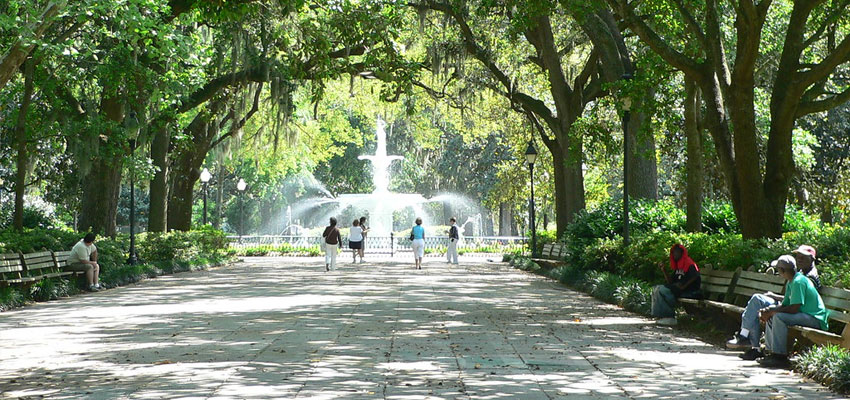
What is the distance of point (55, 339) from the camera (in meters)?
11.9

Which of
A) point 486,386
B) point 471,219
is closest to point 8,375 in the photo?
point 486,386

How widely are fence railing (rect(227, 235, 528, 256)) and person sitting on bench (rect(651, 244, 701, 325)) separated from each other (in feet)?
102

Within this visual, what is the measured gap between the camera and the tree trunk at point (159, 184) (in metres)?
31.0

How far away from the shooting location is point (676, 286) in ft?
45.9

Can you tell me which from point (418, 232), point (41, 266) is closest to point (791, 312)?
point (41, 266)

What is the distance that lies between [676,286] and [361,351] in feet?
17.4

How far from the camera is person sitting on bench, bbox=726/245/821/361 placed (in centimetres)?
1010

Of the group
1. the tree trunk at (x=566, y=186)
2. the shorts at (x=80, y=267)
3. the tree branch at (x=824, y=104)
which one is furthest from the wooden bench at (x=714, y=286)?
the shorts at (x=80, y=267)

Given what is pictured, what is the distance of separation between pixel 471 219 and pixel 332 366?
62.5 m

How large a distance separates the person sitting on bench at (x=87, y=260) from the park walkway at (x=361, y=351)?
137 centimetres

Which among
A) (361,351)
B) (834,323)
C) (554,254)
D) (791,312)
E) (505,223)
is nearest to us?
(791,312)

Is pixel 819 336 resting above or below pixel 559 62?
below

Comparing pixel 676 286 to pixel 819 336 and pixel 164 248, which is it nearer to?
pixel 819 336

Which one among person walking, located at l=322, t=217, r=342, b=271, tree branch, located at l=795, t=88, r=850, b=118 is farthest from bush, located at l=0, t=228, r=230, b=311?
tree branch, located at l=795, t=88, r=850, b=118
